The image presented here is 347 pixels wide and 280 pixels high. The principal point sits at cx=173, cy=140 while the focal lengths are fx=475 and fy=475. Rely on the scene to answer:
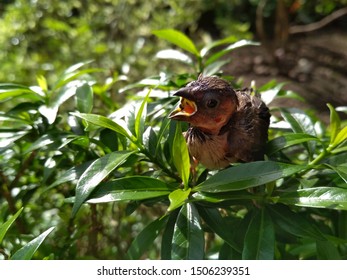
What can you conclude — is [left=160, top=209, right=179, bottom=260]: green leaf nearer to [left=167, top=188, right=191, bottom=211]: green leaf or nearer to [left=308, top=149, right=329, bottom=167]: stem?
[left=167, top=188, right=191, bottom=211]: green leaf

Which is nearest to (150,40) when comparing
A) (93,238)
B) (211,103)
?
(93,238)

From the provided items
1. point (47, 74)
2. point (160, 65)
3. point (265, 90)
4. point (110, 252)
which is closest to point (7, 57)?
point (47, 74)

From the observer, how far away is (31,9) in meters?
2.28

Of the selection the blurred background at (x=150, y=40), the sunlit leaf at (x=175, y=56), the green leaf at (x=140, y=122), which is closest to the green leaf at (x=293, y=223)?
the green leaf at (x=140, y=122)

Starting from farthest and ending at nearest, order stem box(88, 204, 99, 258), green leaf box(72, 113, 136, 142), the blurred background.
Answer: the blurred background
stem box(88, 204, 99, 258)
green leaf box(72, 113, 136, 142)

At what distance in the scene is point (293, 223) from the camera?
67 centimetres

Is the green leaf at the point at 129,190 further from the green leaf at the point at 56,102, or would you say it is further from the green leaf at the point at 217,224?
the green leaf at the point at 56,102

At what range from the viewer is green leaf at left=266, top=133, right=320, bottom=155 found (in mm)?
719

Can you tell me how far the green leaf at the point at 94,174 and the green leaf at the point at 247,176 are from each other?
120mm

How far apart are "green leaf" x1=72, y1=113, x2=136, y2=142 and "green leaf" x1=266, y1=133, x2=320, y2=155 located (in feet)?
0.72

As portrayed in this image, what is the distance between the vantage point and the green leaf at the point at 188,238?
62 cm

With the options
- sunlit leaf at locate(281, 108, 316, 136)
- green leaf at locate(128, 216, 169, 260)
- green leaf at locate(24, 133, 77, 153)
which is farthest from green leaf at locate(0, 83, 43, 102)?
sunlit leaf at locate(281, 108, 316, 136)

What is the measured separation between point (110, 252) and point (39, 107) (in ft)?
1.44

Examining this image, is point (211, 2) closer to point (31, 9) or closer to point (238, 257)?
point (31, 9)
